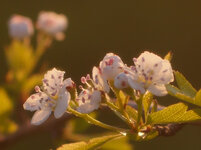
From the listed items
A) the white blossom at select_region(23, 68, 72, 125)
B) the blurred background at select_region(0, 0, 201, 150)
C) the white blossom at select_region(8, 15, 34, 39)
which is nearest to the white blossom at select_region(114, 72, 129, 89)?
the white blossom at select_region(23, 68, 72, 125)

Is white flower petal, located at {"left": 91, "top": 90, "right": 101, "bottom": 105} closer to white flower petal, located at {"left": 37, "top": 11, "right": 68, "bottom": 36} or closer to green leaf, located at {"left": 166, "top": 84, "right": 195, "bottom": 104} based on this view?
green leaf, located at {"left": 166, "top": 84, "right": 195, "bottom": 104}

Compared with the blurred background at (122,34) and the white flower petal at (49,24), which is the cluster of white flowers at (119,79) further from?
the blurred background at (122,34)

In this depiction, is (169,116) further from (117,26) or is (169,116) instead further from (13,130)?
(117,26)

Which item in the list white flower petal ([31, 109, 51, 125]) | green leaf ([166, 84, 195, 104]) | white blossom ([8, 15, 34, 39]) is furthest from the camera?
white blossom ([8, 15, 34, 39])

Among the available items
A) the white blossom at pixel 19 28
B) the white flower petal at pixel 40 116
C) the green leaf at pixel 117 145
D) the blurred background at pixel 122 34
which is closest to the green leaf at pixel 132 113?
the white flower petal at pixel 40 116

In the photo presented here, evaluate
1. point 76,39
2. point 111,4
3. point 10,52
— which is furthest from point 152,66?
point 111,4

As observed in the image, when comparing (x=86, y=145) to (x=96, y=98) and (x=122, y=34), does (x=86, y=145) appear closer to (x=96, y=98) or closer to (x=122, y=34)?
(x=96, y=98)
